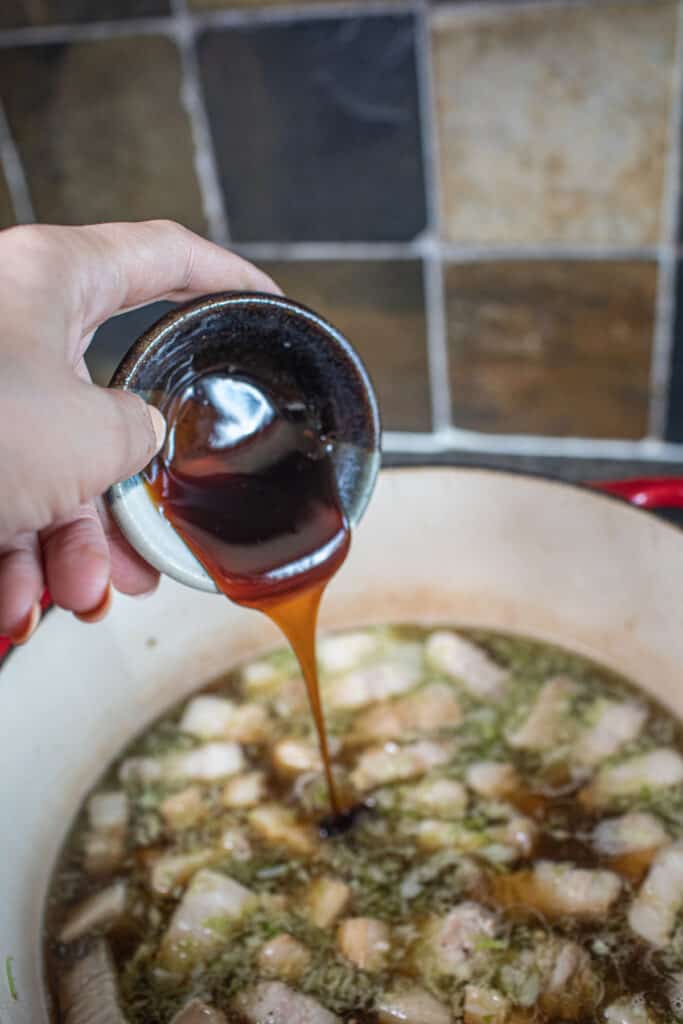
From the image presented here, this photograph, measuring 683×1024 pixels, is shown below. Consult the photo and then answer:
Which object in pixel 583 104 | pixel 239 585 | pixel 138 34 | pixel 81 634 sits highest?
pixel 138 34

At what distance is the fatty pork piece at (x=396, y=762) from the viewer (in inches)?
40.6

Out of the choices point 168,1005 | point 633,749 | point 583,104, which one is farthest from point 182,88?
point 168,1005

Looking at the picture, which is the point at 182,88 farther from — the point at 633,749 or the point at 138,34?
the point at 633,749

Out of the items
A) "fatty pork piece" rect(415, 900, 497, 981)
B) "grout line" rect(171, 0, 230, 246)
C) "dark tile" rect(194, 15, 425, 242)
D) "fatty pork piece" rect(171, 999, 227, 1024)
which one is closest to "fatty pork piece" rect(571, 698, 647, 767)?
"fatty pork piece" rect(415, 900, 497, 981)

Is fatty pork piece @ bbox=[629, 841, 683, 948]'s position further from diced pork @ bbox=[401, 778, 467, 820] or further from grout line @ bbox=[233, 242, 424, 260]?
grout line @ bbox=[233, 242, 424, 260]

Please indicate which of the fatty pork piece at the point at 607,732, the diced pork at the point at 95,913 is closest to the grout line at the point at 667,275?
the fatty pork piece at the point at 607,732

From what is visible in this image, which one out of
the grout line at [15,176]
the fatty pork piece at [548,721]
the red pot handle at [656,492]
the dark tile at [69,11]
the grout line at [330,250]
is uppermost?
the dark tile at [69,11]

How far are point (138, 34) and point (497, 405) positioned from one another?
2.43ft

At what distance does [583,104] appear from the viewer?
1.26 meters

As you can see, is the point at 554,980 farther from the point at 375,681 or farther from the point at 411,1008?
the point at 375,681

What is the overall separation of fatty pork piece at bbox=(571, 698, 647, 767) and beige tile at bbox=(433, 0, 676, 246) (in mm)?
637

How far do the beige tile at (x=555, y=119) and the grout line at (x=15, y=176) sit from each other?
0.68 metres

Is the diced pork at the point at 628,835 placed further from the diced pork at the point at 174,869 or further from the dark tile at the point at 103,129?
the dark tile at the point at 103,129

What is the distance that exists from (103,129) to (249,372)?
0.76 m
